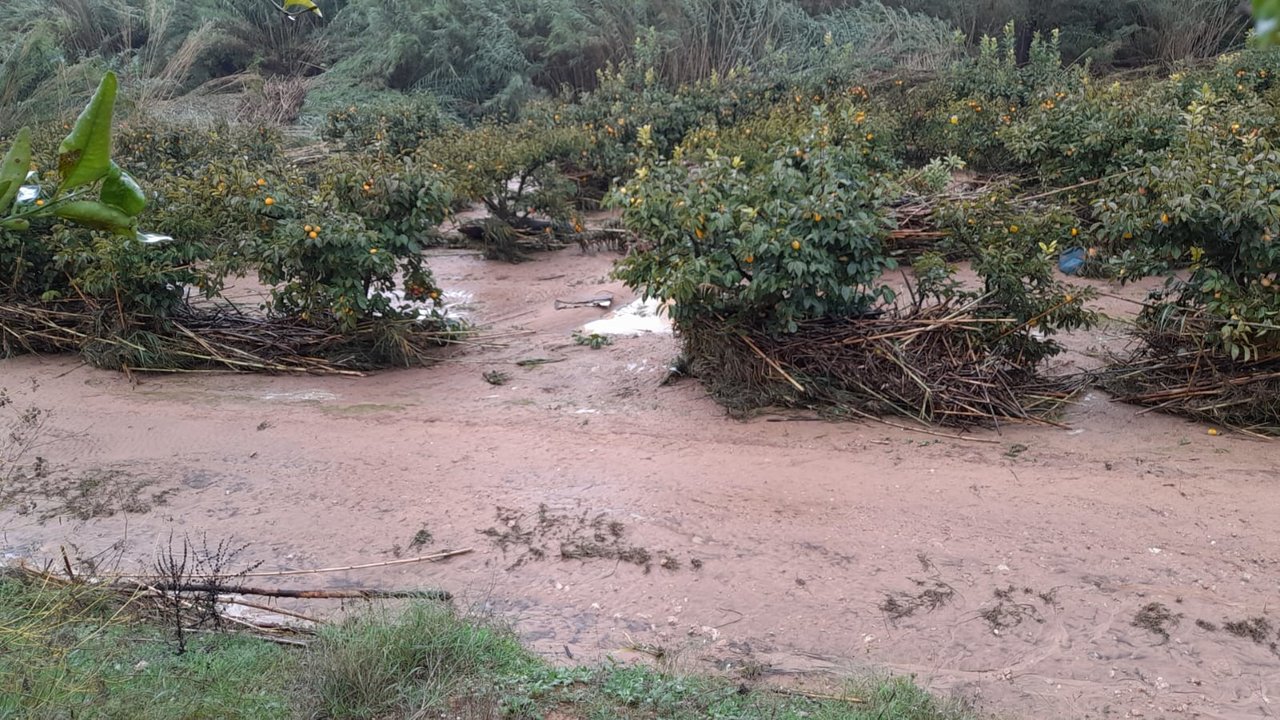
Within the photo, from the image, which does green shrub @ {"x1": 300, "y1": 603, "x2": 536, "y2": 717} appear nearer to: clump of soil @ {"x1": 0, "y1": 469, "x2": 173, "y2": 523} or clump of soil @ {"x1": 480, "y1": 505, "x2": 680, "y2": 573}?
clump of soil @ {"x1": 480, "y1": 505, "x2": 680, "y2": 573}

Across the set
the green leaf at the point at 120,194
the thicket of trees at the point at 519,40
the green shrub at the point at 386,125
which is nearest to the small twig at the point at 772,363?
the green leaf at the point at 120,194

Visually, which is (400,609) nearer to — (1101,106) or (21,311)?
(21,311)

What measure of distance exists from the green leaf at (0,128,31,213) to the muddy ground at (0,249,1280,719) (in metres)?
2.96

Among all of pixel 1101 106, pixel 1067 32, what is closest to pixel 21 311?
pixel 1101 106

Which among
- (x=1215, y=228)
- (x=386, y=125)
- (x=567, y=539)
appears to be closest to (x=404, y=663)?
(x=567, y=539)

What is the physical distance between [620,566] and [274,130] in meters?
11.3

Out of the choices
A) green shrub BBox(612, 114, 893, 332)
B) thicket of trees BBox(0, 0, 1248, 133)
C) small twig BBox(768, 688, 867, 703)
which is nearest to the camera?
small twig BBox(768, 688, 867, 703)

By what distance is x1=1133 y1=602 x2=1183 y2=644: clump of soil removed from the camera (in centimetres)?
409

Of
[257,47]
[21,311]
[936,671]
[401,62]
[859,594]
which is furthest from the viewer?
[257,47]

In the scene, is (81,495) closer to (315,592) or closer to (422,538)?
(422,538)

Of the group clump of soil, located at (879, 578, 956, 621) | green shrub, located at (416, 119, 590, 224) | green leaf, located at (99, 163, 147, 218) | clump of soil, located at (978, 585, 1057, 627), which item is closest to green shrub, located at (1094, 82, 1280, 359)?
clump of soil, located at (978, 585, 1057, 627)

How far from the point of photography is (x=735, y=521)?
512cm

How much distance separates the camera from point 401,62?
1745 cm

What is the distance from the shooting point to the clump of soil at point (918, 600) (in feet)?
14.2
